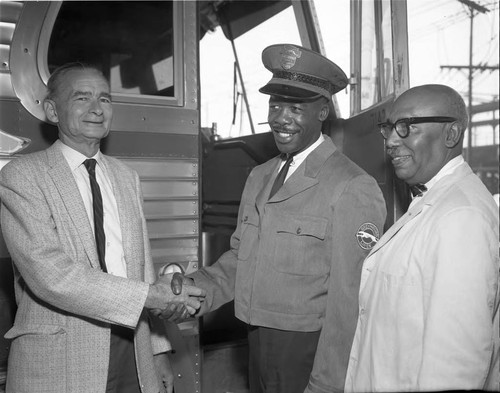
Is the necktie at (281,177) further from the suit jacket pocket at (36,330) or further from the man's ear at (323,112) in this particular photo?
the suit jacket pocket at (36,330)

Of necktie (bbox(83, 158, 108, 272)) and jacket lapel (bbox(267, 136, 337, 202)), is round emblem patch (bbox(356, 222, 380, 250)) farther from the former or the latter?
necktie (bbox(83, 158, 108, 272))

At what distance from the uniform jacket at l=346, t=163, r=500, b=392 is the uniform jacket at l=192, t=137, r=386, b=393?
0.15 m

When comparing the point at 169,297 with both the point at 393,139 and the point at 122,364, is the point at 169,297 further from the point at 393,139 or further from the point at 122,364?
the point at 393,139

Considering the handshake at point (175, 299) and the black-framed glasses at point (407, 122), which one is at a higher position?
the black-framed glasses at point (407, 122)

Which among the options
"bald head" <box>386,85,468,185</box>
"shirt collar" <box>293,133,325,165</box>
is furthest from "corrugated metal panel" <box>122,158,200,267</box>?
"bald head" <box>386,85,468,185</box>

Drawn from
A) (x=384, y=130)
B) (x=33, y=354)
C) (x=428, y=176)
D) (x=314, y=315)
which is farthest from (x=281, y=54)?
(x=33, y=354)

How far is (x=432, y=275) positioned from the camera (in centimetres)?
133

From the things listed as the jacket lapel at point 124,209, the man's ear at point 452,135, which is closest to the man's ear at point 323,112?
the man's ear at point 452,135

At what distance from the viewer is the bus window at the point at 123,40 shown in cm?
421

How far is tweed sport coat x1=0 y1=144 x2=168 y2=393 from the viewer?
5.76ft

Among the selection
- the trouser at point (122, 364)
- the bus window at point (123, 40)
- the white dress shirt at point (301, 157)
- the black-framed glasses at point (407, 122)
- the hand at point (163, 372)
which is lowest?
the hand at point (163, 372)

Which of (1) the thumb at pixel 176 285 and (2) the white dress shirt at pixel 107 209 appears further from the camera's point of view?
(1) the thumb at pixel 176 285

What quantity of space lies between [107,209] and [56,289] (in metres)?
0.38

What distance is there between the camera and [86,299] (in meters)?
1.76
